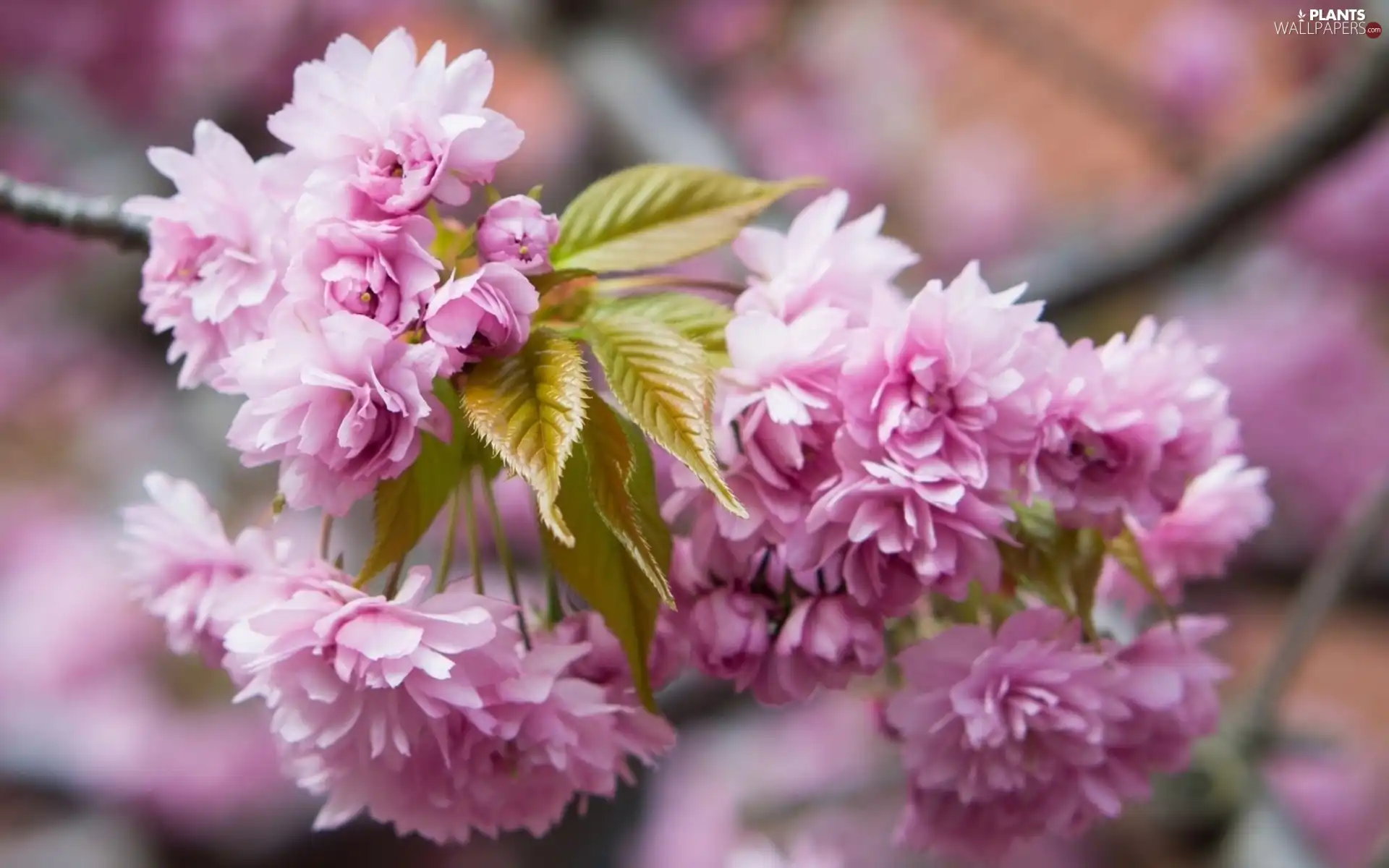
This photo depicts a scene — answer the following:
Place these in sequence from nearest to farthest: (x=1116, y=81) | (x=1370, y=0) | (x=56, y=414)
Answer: (x=1370, y=0) → (x=1116, y=81) → (x=56, y=414)

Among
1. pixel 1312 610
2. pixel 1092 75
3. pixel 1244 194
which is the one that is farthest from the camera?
pixel 1092 75

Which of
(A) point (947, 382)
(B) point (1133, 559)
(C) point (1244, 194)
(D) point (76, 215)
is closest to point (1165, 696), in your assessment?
(B) point (1133, 559)

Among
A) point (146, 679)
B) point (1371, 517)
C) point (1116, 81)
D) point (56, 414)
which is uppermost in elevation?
point (1116, 81)

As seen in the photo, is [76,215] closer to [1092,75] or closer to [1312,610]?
[1312,610]

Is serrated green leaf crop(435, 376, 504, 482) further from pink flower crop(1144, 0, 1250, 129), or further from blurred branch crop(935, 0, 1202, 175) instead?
pink flower crop(1144, 0, 1250, 129)

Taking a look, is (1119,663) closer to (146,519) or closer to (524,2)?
(146,519)

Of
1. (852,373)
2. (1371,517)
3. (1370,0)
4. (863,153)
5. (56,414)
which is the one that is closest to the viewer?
(852,373)

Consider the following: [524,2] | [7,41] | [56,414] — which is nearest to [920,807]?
[524,2]
